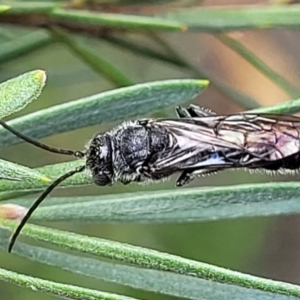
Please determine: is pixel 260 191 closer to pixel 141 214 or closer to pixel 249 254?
pixel 141 214

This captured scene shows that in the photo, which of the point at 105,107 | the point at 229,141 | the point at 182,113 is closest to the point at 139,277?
the point at 105,107

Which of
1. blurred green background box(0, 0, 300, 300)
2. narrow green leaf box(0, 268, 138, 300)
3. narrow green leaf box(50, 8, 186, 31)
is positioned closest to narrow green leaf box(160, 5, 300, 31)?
narrow green leaf box(50, 8, 186, 31)

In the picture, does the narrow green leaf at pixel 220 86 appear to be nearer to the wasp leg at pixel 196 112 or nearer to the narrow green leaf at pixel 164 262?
the wasp leg at pixel 196 112

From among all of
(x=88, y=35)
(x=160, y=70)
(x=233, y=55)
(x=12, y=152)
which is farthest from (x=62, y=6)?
(x=233, y=55)

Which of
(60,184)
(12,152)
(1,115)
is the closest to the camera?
(1,115)

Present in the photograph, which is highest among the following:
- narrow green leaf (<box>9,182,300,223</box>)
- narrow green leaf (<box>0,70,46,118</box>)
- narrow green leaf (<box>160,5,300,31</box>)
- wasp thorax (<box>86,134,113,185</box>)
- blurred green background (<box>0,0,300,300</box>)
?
narrow green leaf (<box>160,5,300,31</box>)

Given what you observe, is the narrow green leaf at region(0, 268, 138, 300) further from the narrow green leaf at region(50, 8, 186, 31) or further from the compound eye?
the narrow green leaf at region(50, 8, 186, 31)

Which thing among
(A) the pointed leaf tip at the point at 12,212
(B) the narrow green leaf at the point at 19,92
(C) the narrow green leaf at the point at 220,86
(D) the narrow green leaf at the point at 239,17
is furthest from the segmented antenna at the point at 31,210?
(C) the narrow green leaf at the point at 220,86
